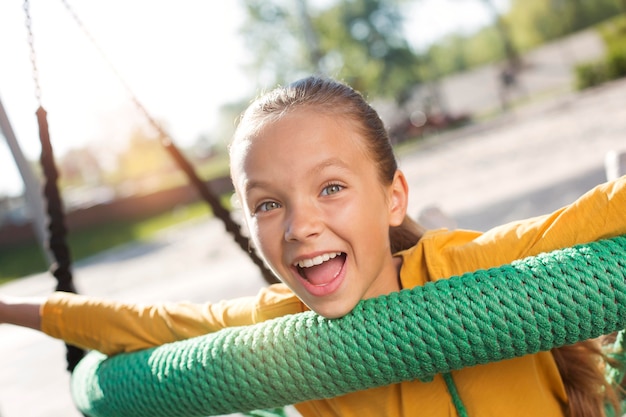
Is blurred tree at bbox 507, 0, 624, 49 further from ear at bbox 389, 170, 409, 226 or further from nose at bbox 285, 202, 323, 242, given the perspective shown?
nose at bbox 285, 202, 323, 242

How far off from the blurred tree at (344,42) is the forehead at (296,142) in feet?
63.3

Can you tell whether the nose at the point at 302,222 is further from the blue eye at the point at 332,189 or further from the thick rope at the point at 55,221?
the thick rope at the point at 55,221

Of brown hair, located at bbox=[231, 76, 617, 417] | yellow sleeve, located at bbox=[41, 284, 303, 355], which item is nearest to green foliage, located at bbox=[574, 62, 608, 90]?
Result: brown hair, located at bbox=[231, 76, 617, 417]

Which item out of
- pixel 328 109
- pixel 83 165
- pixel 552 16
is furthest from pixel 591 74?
pixel 83 165

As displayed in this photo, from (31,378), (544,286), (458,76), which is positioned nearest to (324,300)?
(544,286)

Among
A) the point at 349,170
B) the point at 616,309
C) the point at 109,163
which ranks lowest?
the point at 109,163

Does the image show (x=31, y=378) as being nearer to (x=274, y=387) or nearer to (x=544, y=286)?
(x=274, y=387)

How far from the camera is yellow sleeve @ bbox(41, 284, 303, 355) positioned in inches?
36.2

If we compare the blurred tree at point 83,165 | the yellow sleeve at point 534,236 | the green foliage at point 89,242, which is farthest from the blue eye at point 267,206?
the blurred tree at point 83,165

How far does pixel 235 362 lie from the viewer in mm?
794

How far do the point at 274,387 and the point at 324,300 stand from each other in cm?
13

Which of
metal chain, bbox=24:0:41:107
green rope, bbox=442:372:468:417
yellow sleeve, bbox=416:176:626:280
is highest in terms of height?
metal chain, bbox=24:0:41:107

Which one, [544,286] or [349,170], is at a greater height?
[349,170]

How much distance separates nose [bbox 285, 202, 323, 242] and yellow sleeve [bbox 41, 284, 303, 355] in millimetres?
212
